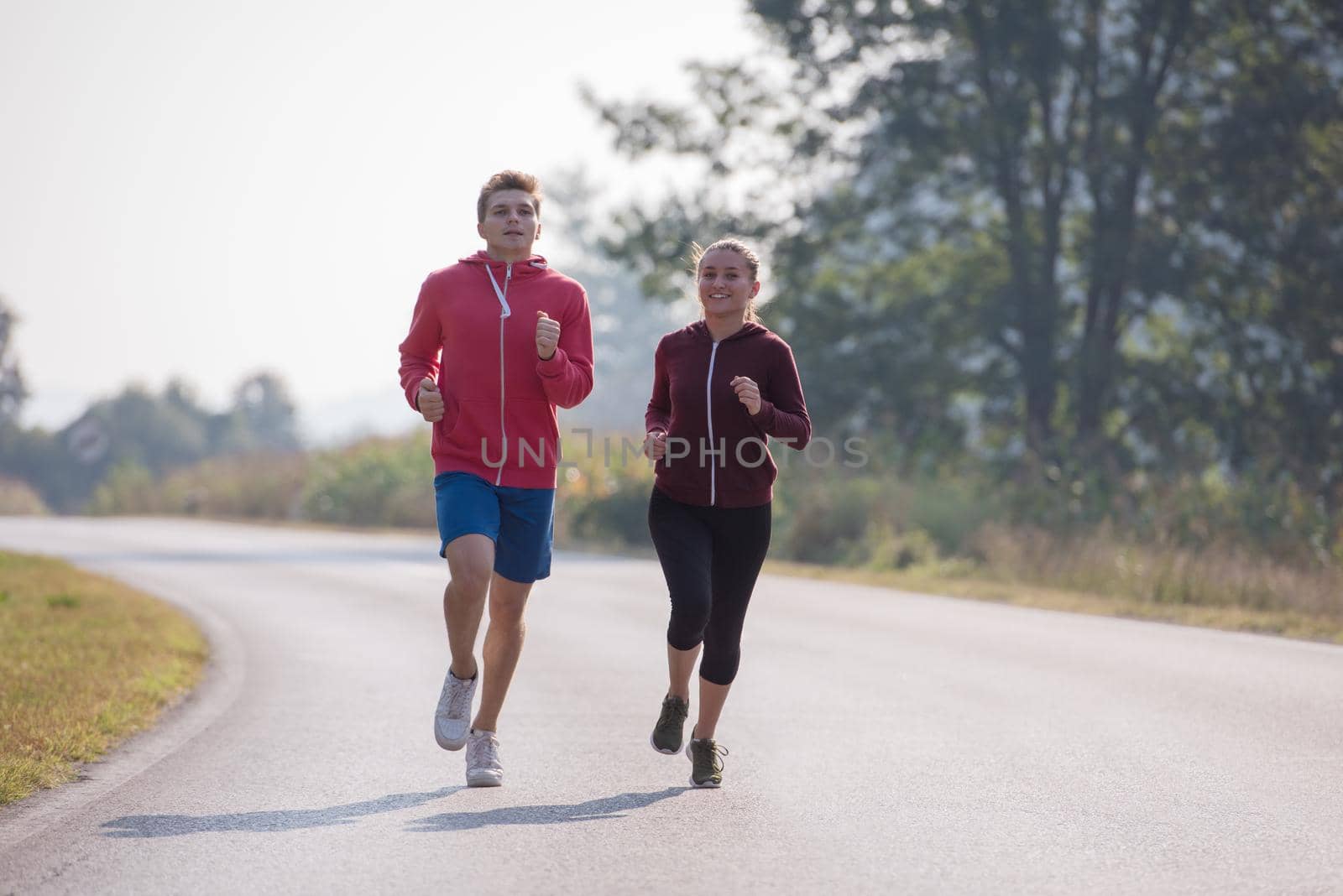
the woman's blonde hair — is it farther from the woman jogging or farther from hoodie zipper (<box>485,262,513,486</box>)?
hoodie zipper (<box>485,262,513,486</box>)

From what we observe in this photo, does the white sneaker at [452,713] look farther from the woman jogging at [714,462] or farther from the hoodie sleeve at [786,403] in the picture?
the hoodie sleeve at [786,403]

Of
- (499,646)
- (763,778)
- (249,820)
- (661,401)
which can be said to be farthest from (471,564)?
(763,778)

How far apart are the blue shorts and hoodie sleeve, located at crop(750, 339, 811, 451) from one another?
2.94 ft

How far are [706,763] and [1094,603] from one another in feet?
32.1

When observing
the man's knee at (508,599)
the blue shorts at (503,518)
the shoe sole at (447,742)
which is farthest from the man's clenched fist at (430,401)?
the shoe sole at (447,742)

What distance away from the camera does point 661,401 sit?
6.82m

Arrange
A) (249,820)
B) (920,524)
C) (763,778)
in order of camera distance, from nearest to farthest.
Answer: (249,820), (763,778), (920,524)

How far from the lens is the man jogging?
6.59 metres

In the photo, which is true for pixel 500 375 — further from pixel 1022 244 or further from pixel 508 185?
pixel 1022 244

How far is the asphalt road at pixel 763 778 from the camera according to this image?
5395 millimetres

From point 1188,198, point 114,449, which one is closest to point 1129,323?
point 1188,198

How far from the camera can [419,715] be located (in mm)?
8938

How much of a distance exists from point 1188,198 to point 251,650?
19.6 m

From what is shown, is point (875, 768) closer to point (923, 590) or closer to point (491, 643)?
point (491, 643)
